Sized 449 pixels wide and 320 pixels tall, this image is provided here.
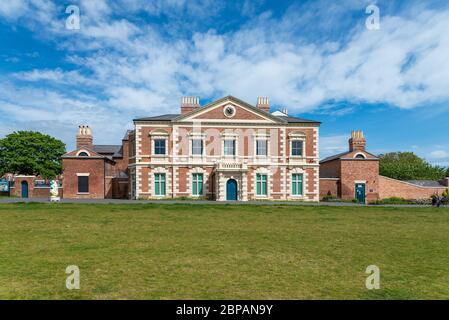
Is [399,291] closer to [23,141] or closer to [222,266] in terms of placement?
[222,266]

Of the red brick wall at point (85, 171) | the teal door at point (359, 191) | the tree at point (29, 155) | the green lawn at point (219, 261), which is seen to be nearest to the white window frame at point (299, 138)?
the teal door at point (359, 191)

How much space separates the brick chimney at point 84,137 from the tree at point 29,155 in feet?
59.2

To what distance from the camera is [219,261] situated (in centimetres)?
762

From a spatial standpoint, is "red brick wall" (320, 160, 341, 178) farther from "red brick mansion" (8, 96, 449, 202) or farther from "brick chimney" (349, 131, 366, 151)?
"red brick mansion" (8, 96, 449, 202)

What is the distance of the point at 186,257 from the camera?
8008 millimetres

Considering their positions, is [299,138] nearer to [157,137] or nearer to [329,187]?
[329,187]

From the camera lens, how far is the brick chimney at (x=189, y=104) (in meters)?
35.2

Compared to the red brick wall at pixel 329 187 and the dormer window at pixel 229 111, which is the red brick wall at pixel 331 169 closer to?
the red brick wall at pixel 329 187

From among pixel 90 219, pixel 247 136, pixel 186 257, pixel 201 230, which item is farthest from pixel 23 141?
pixel 186 257

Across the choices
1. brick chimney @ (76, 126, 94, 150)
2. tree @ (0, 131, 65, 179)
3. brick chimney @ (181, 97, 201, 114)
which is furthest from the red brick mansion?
tree @ (0, 131, 65, 179)

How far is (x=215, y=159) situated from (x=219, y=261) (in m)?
25.1

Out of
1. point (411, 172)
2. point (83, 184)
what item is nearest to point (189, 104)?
point (83, 184)

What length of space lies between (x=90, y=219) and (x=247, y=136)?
68.5 ft

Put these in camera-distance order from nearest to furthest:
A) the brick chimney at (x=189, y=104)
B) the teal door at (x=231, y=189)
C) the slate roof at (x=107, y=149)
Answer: the teal door at (x=231, y=189), the brick chimney at (x=189, y=104), the slate roof at (x=107, y=149)
